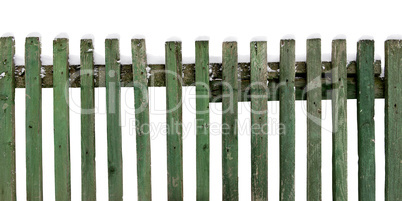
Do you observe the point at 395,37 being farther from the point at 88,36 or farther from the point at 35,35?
the point at 35,35

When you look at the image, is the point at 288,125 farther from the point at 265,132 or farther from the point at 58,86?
the point at 58,86

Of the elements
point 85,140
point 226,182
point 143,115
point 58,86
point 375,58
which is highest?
point 375,58

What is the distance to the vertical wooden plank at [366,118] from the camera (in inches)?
137

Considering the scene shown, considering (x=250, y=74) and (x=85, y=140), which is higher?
(x=250, y=74)

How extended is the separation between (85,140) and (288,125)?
1.73 meters

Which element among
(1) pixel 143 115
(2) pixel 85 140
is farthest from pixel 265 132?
(2) pixel 85 140

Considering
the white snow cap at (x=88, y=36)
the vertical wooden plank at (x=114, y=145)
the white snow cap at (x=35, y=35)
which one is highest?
the white snow cap at (x=35, y=35)

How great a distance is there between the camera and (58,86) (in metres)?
3.49

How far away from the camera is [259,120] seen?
11.3 feet

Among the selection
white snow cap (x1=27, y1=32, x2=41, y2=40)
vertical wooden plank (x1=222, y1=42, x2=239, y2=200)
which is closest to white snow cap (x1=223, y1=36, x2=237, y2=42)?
vertical wooden plank (x1=222, y1=42, x2=239, y2=200)

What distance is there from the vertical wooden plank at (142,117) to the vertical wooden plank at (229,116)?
650 mm

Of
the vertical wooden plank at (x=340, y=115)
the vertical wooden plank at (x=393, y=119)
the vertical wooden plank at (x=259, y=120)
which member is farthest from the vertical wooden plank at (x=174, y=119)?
the vertical wooden plank at (x=393, y=119)

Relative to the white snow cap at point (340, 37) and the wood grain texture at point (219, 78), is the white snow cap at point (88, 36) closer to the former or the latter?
the wood grain texture at point (219, 78)

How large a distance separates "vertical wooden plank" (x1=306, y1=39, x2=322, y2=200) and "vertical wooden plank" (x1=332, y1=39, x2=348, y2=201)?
0.47 feet
